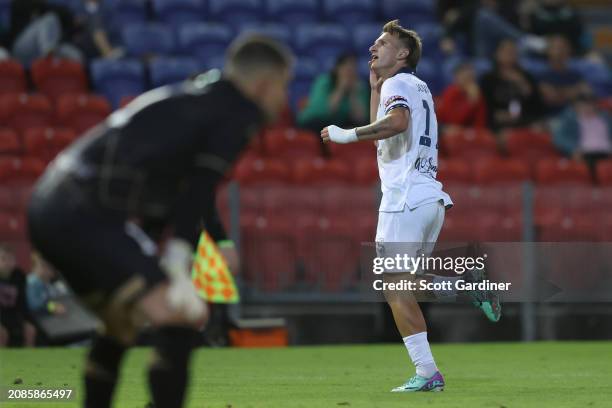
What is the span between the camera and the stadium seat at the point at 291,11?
20703 millimetres

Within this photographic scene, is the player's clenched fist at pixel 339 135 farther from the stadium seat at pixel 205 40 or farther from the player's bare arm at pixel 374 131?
the stadium seat at pixel 205 40

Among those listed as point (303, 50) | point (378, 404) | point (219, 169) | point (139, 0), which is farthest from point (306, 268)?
point (219, 169)

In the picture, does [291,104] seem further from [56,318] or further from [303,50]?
[56,318]

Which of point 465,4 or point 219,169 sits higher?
point 465,4

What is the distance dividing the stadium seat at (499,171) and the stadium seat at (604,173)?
1.06 meters

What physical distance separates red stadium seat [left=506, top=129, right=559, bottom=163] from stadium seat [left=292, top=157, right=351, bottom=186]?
2.79m

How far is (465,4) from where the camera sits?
21.9 meters

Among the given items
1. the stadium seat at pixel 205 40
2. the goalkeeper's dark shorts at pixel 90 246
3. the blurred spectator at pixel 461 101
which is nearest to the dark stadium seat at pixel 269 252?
the blurred spectator at pixel 461 101

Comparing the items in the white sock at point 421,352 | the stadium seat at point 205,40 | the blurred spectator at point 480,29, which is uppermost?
the blurred spectator at point 480,29

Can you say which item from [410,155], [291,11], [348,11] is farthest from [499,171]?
[410,155]

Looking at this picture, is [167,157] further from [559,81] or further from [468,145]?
[559,81]

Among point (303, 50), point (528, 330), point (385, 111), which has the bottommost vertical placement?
point (528, 330)

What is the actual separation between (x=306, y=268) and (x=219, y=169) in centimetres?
1051

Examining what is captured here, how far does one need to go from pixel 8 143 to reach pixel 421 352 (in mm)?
9026
